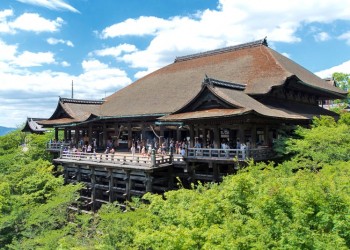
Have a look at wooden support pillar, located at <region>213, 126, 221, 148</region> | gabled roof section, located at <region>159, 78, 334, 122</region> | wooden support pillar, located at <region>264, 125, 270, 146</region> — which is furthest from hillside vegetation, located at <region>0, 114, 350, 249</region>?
wooden support pillar, located at <region>213, 126, 221, 148</region>

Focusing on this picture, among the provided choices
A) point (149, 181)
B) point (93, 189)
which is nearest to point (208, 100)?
point (149, 181)

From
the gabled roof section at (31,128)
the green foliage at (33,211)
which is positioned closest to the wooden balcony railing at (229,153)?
the green foliage at (33,211)

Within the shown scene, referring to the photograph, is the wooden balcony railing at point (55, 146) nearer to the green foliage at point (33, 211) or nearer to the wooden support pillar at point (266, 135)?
the green foliage at point (33, 211)

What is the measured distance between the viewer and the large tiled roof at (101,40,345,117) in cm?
2591

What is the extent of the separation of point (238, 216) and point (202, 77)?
21550mm

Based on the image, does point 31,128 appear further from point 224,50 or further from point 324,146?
point 324,146

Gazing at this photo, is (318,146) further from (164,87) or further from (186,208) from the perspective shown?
(164,87)

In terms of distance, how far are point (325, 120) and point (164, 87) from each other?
613 inches

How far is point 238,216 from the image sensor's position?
10086mm

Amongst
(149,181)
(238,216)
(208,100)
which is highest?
(208,100)

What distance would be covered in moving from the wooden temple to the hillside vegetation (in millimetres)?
4161

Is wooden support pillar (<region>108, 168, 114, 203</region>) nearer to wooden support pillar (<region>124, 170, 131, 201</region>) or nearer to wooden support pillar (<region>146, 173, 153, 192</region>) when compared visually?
wooden support pillar (<region>124, 170, 131, 201</region>)

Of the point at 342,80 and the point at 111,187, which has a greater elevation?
the point at 342,80

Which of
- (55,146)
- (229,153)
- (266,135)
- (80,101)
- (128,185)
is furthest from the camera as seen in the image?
(80,101)
